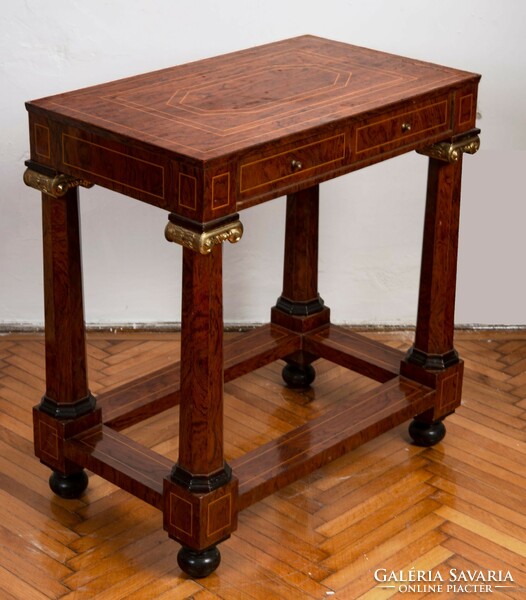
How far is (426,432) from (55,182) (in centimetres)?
144

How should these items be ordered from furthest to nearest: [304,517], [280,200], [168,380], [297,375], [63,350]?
[280,200] → [297,375] → [168,380] → [304,517] → [63,350]

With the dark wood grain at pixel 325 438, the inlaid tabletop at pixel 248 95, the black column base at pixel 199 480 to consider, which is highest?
the inlaid tabletop at pixel 248 95

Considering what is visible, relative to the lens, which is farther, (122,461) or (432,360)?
(432,360)

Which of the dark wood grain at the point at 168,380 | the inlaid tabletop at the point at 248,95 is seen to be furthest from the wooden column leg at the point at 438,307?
the dark wood grain at the point at 168,380

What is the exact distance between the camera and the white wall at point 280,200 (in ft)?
14.6

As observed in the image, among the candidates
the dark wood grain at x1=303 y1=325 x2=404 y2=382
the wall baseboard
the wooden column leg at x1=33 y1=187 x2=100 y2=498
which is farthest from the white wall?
the wooden column leg at x1=33 y1=187 x2=100 y2=498

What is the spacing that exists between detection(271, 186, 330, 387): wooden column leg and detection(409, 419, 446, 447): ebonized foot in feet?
1.57

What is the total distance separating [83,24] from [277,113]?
1.46 m

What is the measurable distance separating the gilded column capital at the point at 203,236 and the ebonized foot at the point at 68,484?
983 millimetres

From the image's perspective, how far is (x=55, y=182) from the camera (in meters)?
3.26

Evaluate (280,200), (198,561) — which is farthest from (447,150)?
(198,561)

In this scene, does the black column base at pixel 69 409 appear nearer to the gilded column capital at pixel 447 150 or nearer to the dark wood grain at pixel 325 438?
the dark wood grain at pixel 325 438

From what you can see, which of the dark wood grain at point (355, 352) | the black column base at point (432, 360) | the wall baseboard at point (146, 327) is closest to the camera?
the black column base at point (432, 360)

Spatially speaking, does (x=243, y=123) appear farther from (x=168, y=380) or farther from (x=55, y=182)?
(x=168, y=380)
